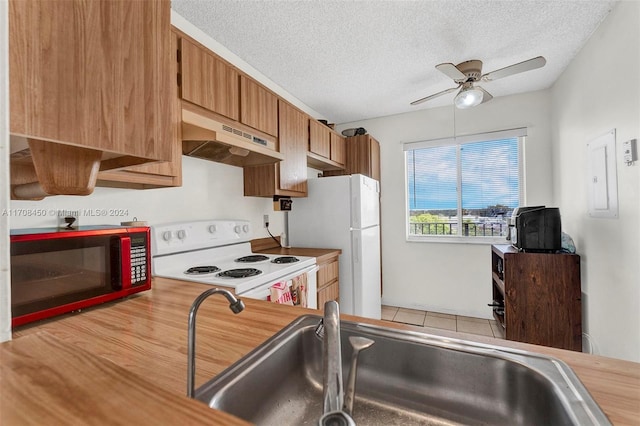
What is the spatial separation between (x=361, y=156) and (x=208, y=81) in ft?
7.04

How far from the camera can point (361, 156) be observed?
339cm

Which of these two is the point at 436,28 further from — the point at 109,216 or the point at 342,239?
the point at 109,216

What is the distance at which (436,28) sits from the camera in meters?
1.93

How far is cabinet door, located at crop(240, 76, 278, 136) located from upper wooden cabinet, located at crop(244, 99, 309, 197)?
0.10 meters

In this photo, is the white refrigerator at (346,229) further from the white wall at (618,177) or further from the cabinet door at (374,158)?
the white wall at (618,177)

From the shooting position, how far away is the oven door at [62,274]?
80cm

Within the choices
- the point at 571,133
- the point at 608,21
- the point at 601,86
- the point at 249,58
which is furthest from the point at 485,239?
the point at 249,58

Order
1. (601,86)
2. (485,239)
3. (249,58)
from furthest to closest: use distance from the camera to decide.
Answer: (485,239)
(249,58)
(601,86)

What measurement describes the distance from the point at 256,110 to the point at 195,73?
518 mm

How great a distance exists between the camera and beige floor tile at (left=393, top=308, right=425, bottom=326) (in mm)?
3200

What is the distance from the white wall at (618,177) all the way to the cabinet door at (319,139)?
2193mm

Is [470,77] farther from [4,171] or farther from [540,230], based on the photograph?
[4,171]

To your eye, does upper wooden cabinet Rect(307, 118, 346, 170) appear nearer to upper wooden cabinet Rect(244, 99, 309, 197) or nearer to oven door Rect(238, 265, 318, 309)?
upper wooden cabinet Rect(244, 99, 309, 197)

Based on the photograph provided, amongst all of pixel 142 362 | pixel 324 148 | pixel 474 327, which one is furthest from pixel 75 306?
pixel 474 327
